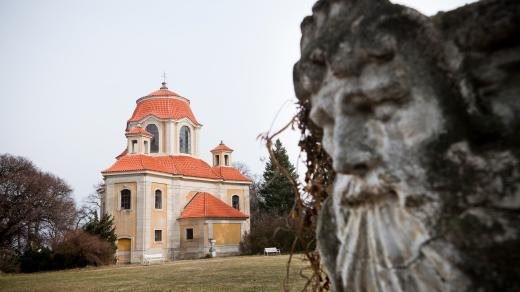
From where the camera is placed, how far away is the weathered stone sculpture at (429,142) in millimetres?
1732

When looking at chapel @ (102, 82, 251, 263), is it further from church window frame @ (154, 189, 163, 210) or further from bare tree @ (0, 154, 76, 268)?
bare tree @ (0, 154, 76, 268)

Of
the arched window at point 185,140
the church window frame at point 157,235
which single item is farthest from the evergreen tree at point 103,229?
the arched window at point 185,140

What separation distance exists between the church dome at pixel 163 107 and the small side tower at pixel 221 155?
9.14 ft

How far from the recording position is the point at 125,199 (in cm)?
3109

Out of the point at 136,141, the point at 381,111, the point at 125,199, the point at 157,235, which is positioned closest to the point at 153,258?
the point at 157,235

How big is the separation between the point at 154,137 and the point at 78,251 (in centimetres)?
1369

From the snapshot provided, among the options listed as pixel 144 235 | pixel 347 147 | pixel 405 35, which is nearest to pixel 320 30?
pixel 405 35

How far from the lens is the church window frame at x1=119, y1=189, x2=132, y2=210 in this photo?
31.0m

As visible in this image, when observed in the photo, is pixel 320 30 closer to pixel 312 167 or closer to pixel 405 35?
pixel 405 35

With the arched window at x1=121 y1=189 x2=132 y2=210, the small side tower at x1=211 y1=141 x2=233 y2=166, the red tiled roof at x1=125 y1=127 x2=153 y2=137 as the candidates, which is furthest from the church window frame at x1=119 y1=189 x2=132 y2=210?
the small side tower at x1=211 y1=141 x2=233 y2=166

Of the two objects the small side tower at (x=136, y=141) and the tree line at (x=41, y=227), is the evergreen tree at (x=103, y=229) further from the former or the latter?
the small side tower at (x=136, y=141)

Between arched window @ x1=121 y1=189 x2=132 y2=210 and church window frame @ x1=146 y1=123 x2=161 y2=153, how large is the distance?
5.89 metres

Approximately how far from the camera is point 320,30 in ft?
7.36

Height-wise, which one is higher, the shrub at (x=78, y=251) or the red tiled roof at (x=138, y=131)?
the red tiled roof at (x=138, y=131)
